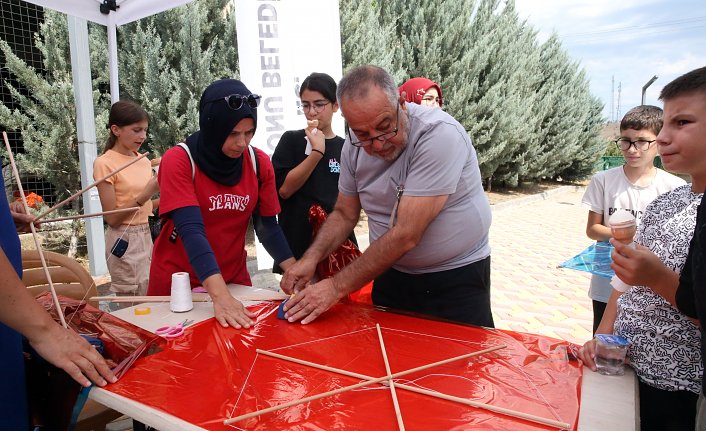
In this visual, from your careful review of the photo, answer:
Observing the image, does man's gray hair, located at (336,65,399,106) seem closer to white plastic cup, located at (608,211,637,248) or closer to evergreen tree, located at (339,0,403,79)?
white plastic cup, located at (608,211,637,248)

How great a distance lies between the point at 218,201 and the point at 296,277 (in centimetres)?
43

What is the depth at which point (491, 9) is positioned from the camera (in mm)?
11656

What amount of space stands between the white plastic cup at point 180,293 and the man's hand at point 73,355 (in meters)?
0.50

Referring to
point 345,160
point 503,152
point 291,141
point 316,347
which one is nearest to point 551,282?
point 291,141

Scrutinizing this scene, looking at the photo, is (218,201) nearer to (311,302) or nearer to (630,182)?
(311,302)

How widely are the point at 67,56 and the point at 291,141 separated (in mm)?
3806

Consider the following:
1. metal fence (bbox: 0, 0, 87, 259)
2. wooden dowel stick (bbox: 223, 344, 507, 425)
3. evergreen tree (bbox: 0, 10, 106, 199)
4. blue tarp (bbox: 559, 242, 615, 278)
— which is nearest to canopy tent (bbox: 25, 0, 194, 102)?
evergreen tree (bbox: 0, 10, 106, 199)

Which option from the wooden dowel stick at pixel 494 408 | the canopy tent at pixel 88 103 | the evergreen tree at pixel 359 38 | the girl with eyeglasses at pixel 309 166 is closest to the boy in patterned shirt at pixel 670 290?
the wooden dowel stick at pixel 494 408

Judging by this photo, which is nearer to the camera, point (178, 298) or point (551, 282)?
point (178, 298)

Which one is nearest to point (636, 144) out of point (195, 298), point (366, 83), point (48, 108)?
point (366, 83)

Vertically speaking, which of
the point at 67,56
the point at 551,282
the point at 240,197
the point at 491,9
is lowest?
the point at 551,282

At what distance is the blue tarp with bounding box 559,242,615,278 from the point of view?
223 centimetres

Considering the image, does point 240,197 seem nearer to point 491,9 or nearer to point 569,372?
point 569,372

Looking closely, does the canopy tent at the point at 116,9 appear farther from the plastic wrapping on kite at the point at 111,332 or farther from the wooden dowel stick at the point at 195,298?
the plastic wrapping on kite at the point at 111,332
